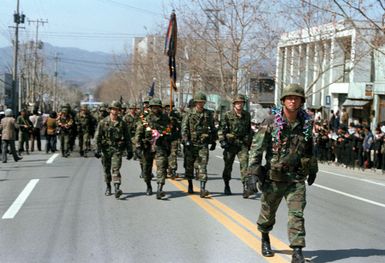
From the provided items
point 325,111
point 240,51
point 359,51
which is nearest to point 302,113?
point 359,51

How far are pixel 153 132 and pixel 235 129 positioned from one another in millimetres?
1526

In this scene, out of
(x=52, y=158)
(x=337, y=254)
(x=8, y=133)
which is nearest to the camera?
(x=337, y=254)

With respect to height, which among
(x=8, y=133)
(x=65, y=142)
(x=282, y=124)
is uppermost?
(x=282, y=124)

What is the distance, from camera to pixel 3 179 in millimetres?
13789

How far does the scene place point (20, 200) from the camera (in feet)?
34.2

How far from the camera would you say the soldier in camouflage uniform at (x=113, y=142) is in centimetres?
1066

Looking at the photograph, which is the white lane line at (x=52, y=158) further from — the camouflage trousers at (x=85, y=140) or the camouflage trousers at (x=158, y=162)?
the camouflage trousers at (x=158, y=162)

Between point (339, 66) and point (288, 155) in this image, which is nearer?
point (288, 155)

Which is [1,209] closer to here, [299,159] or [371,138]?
[299,159]

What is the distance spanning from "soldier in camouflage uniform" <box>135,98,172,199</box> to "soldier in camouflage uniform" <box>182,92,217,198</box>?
1.21 feet

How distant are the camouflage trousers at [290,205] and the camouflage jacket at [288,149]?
0.09m

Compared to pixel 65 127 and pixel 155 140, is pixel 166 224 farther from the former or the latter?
pixel 65 127

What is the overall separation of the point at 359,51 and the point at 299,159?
22890mm

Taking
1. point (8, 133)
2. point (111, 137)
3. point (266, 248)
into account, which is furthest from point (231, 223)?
point (8, 133)
